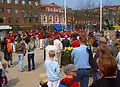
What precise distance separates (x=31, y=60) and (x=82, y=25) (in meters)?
60.9

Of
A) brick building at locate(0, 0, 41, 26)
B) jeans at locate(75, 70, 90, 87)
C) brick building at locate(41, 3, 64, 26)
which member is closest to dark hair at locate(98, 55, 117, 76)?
jeans at locate(75, 70, 90, 87)

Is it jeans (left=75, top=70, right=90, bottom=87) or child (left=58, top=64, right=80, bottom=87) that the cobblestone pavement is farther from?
child (left=58, top=64, right=80, bottom=87)

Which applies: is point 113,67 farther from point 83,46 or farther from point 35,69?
point 35,69

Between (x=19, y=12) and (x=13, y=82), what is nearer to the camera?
(x=13, y=82)

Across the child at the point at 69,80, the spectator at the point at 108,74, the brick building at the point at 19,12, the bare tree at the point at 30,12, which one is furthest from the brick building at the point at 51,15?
the spectator at the point at 108,74

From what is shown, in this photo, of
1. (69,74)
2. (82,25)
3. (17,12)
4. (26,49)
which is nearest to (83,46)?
(69,74)

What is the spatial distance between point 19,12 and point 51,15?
16867mm

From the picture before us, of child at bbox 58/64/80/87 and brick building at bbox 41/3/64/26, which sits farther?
brick building at bbox 41/3/64/26

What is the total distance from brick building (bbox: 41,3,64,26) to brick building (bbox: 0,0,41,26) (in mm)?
8999

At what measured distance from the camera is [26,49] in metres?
13.9

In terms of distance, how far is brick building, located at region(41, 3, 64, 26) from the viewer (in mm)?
91000

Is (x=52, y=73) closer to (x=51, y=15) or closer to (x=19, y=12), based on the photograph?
(x=19, y=12)

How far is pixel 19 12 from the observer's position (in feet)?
260

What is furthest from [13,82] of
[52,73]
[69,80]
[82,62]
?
[69,80]
